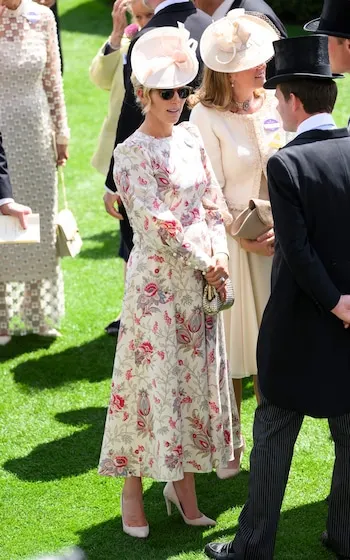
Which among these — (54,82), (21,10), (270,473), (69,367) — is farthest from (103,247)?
(270,473)

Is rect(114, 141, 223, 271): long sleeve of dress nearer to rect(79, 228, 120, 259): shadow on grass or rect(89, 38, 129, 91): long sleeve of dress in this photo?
rect(89, 38, 129, 91): long sleeve of dress

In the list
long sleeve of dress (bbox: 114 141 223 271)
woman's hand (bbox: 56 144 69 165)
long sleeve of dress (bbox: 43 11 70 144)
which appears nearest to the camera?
long sleeve of dress (bbox: 114 141 223 271)

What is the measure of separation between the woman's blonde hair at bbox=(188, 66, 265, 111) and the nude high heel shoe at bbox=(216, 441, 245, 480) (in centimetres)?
168

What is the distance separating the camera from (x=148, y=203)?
4.36 metres

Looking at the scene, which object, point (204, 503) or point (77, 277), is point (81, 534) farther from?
point (77, 277)

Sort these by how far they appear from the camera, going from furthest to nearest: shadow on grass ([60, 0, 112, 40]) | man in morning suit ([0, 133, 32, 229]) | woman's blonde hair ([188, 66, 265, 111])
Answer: shadow on grass ([60, 0, 112, 40])
woman's blonde hair ([188, 66, 265, 111])
man in morning suit ([0, 133, 32, 229])

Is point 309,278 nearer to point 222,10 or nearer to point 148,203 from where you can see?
point 148,203

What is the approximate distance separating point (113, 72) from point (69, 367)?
2.02 m

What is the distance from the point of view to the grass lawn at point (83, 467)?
15.4ft

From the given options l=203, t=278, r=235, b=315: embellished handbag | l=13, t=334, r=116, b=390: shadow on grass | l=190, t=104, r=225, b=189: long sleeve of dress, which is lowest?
l=13, t=334, r=116, b=390: shadow on grass

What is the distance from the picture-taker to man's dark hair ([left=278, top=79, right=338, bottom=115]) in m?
3.94

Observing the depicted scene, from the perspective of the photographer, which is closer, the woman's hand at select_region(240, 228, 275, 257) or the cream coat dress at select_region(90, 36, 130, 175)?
the woman's hand at select_region(240, 228, 275, 257)

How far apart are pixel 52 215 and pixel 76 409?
140 cm

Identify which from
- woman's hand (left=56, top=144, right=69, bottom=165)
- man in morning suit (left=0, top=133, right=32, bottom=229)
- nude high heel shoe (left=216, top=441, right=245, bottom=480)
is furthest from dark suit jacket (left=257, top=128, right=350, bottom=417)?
woman's hand (left=56, top=144, right=69, bottom=165)
